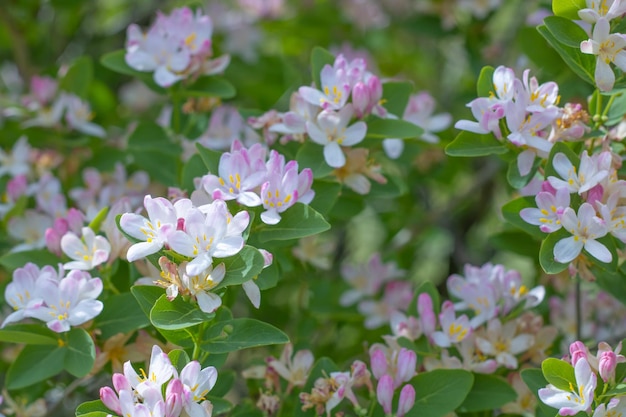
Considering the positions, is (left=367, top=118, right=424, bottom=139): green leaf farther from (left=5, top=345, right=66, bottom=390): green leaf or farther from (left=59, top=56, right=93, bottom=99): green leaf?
(left=59, top=56, right=93, bottom=99): green leaf

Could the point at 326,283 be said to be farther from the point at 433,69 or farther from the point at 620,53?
the point at 433,69

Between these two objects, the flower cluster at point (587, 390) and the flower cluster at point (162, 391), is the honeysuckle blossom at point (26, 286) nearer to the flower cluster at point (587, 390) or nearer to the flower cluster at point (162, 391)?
the flower cluster at point (162, 391)

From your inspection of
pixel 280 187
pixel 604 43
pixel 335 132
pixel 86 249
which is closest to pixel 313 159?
pixel 335 132

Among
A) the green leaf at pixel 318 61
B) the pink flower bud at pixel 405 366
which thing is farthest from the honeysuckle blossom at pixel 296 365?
the green leaf at pixel 318 61

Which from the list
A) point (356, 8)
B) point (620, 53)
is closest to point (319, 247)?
point (620, 53)

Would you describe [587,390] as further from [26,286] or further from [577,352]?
[26,286]
